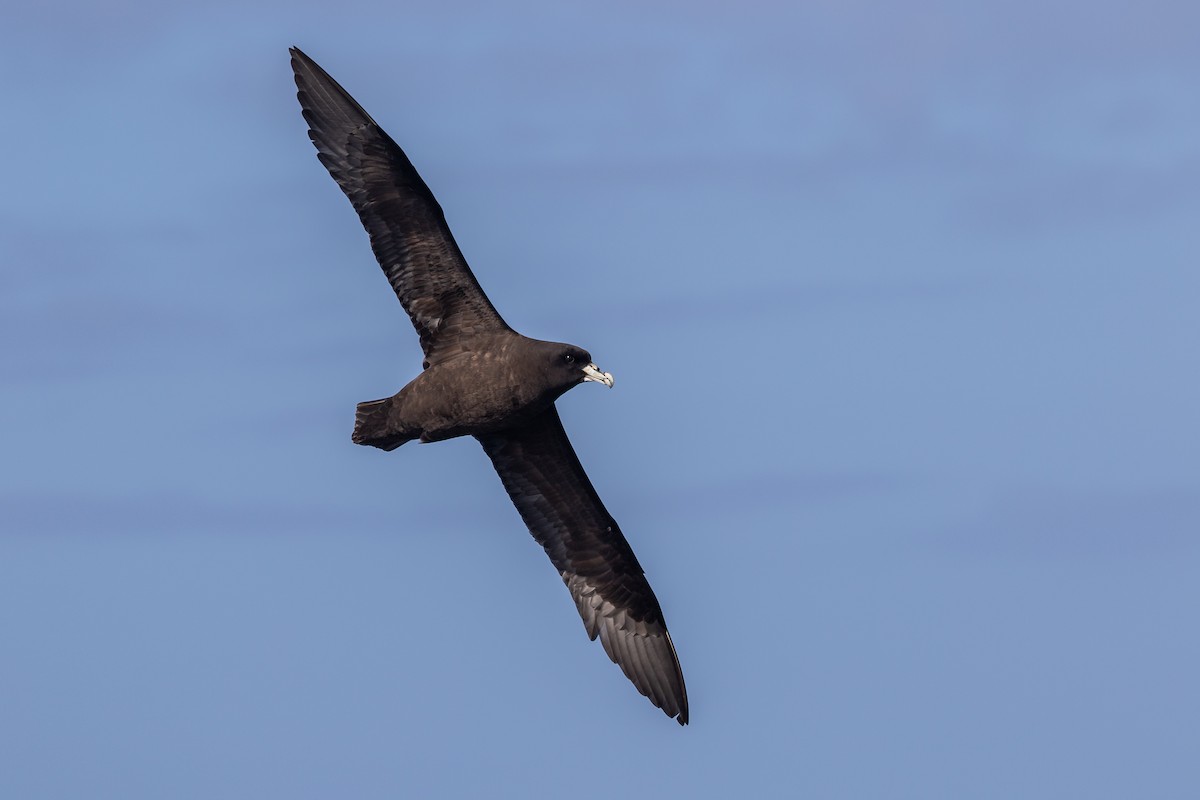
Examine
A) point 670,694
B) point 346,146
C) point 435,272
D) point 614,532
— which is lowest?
point 670,694

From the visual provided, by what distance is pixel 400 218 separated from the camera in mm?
25328

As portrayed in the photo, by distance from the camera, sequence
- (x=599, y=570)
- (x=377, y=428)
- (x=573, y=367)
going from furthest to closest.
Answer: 1. (x=599, y=570)
2. (x=377, y=428)
3. (x=573, y=367)

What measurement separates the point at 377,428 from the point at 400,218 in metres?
2.73

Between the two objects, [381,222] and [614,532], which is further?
[614,532]

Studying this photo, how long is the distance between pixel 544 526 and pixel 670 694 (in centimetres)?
310

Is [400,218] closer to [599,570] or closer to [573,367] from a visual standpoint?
[573,367]

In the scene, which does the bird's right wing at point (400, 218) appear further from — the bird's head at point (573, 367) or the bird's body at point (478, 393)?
the bird's head at point (573, 367)

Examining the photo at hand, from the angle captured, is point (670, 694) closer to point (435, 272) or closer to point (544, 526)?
point (544, 526)

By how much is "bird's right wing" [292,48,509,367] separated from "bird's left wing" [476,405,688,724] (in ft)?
9.05

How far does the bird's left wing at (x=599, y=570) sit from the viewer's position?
27797mm

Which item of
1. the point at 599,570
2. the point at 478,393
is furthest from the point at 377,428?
the point at 599,570

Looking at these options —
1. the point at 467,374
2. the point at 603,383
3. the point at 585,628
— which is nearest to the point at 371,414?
the point at 467,374

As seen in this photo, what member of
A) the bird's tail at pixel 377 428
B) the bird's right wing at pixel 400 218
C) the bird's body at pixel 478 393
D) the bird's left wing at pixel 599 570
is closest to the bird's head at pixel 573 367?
the bird's body at pixel 478 393

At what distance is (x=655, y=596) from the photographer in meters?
28.8
